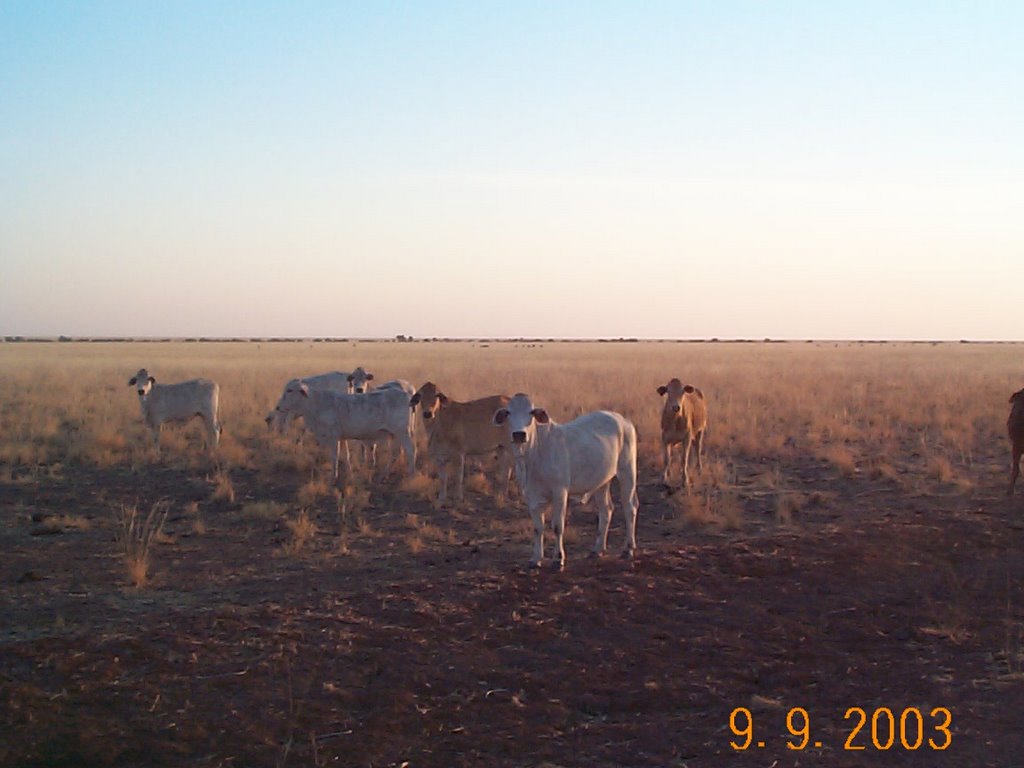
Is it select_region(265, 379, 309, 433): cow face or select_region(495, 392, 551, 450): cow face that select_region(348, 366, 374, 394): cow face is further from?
select_region(495, 392, 551, 450): cow face

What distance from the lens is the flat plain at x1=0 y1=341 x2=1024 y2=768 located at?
6.15 metres

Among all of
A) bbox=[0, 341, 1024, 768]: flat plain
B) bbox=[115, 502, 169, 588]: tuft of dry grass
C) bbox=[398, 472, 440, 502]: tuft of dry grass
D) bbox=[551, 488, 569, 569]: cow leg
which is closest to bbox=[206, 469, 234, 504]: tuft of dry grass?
bbox=[0, 341, 1024, 768]: flat plain

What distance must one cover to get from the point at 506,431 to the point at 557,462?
532cm

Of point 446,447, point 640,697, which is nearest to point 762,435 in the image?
point 446,447

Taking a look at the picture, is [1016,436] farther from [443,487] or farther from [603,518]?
[443,487]

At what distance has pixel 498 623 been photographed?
8336mm

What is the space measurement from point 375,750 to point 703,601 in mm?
4175

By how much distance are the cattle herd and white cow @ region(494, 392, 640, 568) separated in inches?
Answer: 0.5

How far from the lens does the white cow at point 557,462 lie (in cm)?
1024

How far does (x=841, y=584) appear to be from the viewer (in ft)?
31.9

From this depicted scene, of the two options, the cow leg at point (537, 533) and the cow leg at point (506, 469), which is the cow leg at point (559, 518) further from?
the cow leg at point (506, 469)

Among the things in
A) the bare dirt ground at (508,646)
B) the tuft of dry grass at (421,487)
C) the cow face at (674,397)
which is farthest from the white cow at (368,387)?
the bare dirt ground at (508,646)

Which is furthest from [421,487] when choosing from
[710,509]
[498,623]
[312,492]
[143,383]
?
[143,383]

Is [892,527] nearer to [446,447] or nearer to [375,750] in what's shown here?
[446,447]
